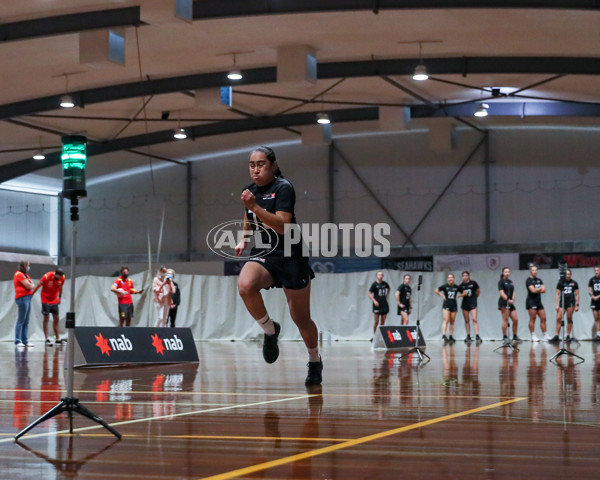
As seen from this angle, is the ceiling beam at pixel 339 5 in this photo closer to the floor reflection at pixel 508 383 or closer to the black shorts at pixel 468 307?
the floor reflection at pixel 508 383

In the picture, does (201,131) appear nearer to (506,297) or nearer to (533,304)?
(506,297)

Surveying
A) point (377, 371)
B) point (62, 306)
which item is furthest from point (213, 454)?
point (62, 306)

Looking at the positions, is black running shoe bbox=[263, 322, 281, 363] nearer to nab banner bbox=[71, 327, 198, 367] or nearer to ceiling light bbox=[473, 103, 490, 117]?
nab banner bbox=[71, 327, 198, 367]

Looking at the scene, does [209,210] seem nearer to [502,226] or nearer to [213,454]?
[502,226]

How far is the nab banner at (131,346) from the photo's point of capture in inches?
379

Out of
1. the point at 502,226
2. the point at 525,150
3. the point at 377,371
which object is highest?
the point at 525,150

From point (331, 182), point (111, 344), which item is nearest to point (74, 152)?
point (111, 344)

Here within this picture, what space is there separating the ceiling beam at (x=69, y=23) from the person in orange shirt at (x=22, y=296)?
451cm

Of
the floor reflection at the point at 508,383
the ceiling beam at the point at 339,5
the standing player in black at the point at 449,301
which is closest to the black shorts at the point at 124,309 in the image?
the ceiling beam at the point at 339,5

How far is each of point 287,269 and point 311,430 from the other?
92.2 inches

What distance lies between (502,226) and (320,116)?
770 centimetres

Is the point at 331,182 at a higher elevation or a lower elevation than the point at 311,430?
higher

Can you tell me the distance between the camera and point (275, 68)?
20.1m

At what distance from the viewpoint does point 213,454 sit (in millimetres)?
3303
